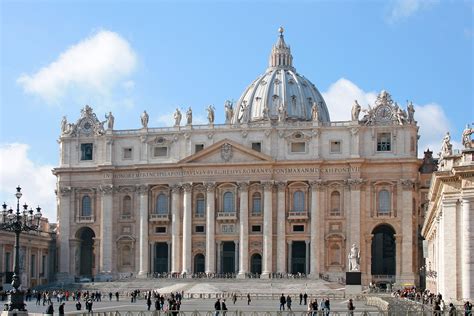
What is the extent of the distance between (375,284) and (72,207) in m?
33.7

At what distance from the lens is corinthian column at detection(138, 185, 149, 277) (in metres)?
101

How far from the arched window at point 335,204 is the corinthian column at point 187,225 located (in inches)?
575

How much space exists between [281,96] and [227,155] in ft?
121

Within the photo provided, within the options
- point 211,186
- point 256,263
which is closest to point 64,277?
point 211,186

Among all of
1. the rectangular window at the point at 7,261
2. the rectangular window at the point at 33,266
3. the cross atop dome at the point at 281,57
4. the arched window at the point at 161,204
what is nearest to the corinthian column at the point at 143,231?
the arched window at the point at 161,204

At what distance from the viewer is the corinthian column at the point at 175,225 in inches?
3930

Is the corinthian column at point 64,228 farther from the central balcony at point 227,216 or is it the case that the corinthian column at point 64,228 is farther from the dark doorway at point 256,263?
the dark doorway at point 256,263

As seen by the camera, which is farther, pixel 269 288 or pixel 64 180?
pixel 64 180

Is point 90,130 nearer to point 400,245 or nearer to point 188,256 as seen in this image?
point 188,256

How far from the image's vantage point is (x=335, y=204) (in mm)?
97750

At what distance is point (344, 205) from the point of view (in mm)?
96938

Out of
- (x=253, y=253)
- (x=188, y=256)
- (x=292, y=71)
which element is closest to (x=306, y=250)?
(x=253, y=253)

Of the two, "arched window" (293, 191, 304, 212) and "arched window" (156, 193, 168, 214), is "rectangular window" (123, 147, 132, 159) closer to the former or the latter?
"arched window" (156, 193, 168, 214)

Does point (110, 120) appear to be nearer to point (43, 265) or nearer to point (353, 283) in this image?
point (43, 265)
